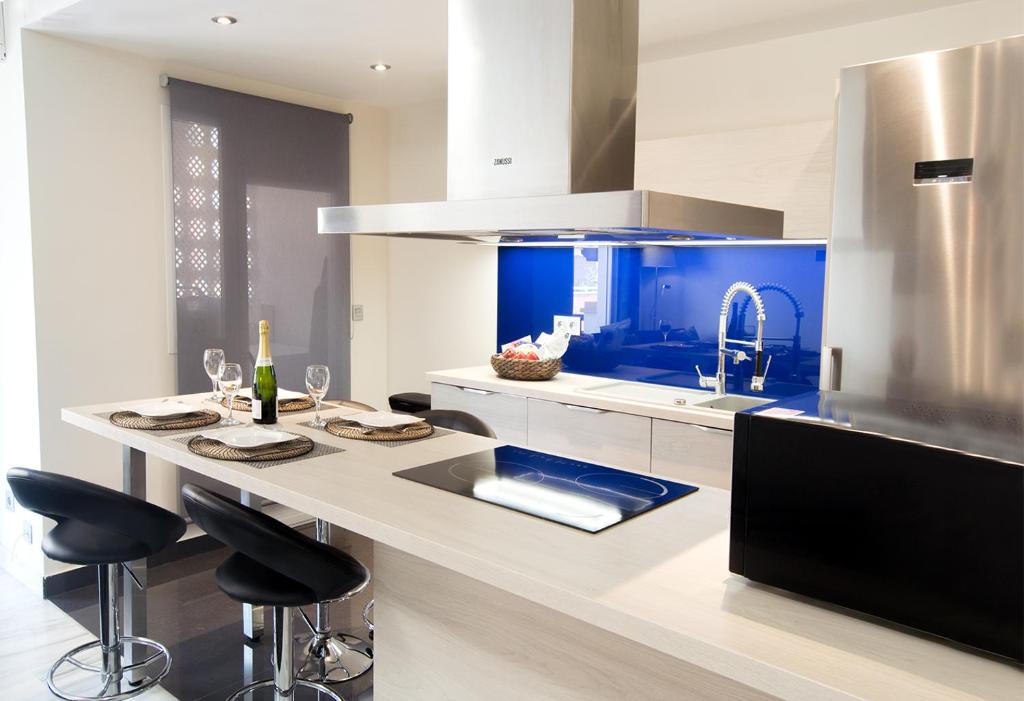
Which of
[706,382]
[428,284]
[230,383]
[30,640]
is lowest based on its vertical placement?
[30,640]

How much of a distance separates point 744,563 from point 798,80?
262 centimetres

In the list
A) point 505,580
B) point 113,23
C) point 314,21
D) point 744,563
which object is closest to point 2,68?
point 113,23

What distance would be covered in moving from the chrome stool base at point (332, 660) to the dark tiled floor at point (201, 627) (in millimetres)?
48

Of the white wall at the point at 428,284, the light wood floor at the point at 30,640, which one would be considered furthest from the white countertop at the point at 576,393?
the light wood floor at the point at 30,640

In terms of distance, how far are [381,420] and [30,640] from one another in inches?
73.2

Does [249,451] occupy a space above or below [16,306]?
below

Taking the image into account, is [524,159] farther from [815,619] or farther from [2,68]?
[2,68]

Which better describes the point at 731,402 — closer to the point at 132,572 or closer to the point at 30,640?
the point at 132,572

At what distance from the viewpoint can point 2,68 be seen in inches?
136

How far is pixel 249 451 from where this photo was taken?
6.87 ft

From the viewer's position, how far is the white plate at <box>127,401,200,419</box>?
8.25ft

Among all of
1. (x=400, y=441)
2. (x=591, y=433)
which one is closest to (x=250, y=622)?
(x=400, y=441)

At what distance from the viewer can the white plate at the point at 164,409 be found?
8.25 feet

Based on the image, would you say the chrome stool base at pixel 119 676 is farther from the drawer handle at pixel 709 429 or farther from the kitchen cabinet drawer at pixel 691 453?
the drawer handle at pixel 709 429
